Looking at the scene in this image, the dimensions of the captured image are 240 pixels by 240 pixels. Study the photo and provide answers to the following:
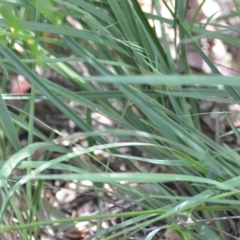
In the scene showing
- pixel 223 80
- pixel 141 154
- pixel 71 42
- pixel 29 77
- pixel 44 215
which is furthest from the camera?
pixel 141 154

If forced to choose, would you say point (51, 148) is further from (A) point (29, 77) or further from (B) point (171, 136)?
(B) point (171, 136)

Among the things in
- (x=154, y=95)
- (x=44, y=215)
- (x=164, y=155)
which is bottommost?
(x=44, y=215)

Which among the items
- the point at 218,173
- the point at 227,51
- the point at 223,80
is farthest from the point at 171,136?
the point at 227,51

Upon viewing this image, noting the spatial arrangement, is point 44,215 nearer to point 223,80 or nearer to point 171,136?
point 171,136

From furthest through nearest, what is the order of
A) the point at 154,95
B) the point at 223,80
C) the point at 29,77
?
the point at 154,95, the point at 29,77, the point at 223,80

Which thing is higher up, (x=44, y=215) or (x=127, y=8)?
(x=127, y=8)

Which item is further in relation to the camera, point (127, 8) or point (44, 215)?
point (44, 215)

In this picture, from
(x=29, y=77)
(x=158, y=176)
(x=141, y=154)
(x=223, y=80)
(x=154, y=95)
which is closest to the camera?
(x=223, y=80)

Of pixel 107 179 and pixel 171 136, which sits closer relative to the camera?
pixel 107 179

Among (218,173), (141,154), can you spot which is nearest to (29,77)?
(218,173)
